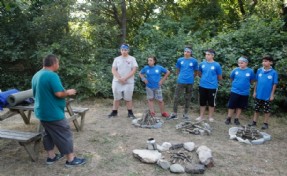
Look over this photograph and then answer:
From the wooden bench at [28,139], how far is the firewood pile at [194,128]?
289cm

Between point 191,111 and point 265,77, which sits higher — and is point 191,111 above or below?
below

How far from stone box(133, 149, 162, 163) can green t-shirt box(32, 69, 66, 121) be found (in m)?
1.34

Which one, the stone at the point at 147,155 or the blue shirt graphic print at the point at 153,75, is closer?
the stone at the point at 147,155

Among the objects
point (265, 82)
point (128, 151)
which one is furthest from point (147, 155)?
point (265, 82)

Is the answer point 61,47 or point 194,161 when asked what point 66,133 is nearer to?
point 194,161

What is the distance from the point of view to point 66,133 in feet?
13.8

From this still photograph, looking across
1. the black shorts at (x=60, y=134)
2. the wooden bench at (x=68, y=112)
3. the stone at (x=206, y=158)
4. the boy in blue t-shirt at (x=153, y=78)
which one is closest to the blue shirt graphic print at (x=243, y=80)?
the boy in blue t-shirt at (x=153, y=78)

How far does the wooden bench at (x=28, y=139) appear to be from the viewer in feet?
13.9

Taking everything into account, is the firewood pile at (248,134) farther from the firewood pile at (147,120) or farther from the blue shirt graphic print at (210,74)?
the firewood pile at (147,120)

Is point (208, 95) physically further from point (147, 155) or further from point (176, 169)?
point (176, 169)

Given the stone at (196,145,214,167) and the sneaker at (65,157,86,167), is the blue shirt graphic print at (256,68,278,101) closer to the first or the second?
the stone at (196,145,214,167)

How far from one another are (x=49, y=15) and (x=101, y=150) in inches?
237

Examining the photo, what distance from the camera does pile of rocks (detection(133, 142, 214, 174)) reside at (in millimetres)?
4246

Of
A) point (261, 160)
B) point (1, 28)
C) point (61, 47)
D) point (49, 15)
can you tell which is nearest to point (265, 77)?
point (261, 160)
